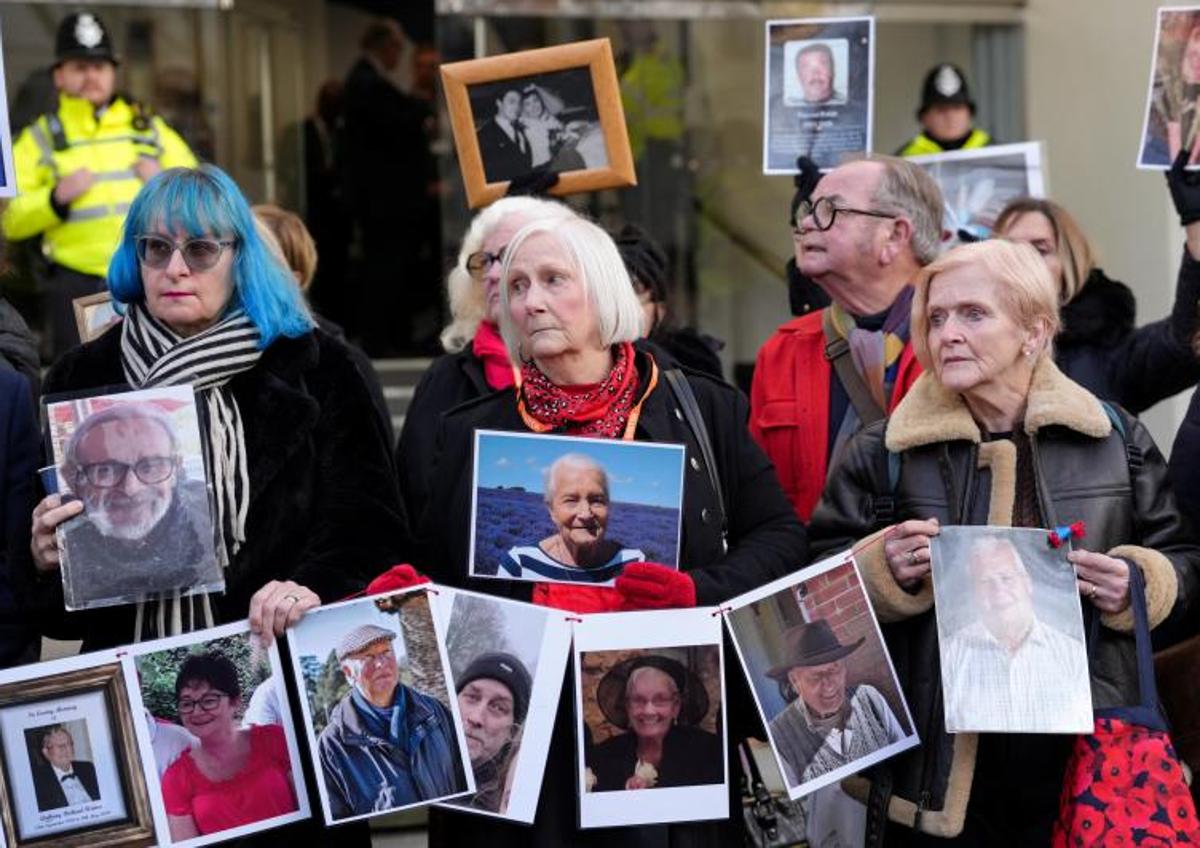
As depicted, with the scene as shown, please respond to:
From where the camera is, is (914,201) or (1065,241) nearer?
(914,201)

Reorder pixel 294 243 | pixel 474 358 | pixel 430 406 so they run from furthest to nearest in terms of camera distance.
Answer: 1. pixel 294 243
2. pixel 474 358
3. pixel 430 406

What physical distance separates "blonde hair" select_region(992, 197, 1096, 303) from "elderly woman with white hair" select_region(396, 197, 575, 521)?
5.43ft

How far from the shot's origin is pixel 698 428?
15.6 feet

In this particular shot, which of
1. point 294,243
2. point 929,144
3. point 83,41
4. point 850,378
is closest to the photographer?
point 850,378

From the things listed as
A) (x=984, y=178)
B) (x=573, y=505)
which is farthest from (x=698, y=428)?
(x=984, y=178)

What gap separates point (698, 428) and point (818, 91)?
222cm

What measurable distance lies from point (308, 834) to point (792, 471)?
1734mm

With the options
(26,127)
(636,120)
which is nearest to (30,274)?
(26,127)

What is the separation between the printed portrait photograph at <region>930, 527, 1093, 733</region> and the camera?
4.39m

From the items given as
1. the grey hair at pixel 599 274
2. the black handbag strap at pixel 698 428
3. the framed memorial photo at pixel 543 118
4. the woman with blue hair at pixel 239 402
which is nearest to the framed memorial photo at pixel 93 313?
the framed memorial photo at pixel 543 118

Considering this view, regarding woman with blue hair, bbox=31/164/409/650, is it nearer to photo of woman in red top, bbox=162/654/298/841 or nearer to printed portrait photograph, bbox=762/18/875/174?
photo of woman in red top, bbox=162/654/298/841

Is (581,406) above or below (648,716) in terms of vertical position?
above

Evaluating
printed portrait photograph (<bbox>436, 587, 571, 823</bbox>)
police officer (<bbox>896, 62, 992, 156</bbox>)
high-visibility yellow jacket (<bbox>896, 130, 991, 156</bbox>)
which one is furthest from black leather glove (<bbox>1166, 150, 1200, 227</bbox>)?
police officer (<bbox>896, 62, 992, 156</bbox>)

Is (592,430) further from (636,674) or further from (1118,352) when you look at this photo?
(1118,352)
